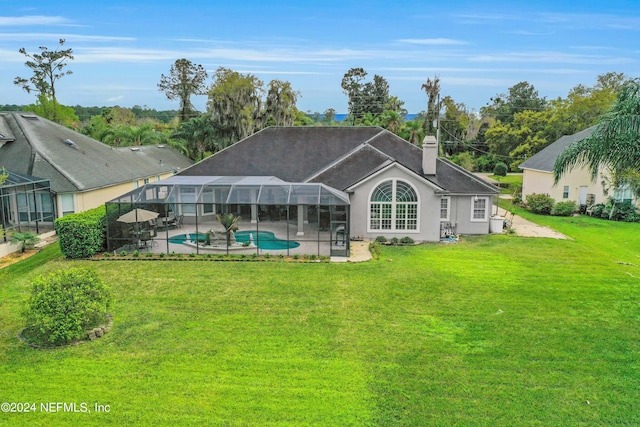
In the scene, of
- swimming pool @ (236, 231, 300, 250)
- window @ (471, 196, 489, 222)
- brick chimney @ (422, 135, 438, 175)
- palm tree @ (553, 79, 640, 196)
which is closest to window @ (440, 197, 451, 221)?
window @ (471, 196, 489, 222)

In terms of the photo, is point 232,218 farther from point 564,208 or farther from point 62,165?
point 564,208

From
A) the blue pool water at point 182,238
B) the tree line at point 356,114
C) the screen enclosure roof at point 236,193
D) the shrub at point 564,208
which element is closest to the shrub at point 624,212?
the shrub at point 564,208

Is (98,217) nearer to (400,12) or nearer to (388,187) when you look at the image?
(388,187)

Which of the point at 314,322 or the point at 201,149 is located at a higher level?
the point at 201,149

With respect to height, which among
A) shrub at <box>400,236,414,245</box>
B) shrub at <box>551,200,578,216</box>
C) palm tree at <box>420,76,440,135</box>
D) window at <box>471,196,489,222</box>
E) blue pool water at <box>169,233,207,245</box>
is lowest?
shrub at <box>400,236,414,245</box>

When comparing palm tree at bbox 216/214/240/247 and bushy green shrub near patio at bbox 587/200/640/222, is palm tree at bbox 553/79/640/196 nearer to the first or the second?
palm tree at bbox 216/214/240/247

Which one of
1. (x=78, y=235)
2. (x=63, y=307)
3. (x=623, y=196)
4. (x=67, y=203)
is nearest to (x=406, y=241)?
(x=78, y=235)

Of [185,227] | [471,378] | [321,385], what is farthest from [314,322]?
[185,227]
